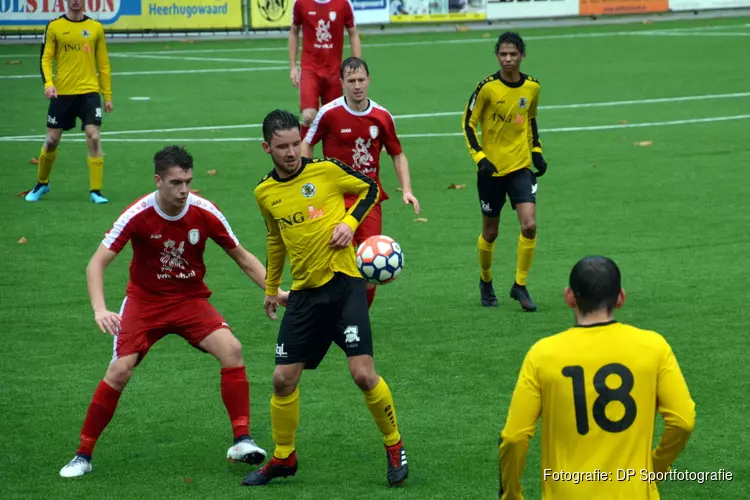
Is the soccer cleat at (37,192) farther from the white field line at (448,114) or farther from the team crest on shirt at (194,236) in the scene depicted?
the team crest on shirt at (194,236)

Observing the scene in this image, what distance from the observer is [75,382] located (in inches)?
362

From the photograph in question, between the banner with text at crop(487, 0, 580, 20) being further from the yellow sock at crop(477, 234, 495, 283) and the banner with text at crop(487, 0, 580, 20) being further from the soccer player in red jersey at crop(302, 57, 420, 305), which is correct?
the soccer player in red jersey at crop(302, 57, 420, 305)

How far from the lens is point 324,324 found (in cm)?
727

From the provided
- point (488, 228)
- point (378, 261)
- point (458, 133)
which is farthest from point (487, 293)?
point (458, 133)

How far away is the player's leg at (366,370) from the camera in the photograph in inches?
280

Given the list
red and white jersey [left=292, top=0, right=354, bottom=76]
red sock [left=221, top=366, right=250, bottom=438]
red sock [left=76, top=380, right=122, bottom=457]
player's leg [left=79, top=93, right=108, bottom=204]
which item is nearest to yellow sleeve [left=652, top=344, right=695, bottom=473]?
red sock [left=221, top=366, right=250, bottom=438]

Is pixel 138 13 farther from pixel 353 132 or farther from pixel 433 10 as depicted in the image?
pixel 353 132

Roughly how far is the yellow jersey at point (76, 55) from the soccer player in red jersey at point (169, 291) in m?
8.80

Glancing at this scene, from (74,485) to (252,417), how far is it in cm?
151

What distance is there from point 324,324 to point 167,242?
1105 mm

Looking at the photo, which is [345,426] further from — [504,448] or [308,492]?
[504,448]

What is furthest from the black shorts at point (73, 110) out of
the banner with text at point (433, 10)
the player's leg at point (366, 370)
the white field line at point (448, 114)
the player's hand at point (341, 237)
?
the banner with text at point (433, 10)

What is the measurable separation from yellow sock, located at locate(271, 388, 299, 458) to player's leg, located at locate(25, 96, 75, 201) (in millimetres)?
9435

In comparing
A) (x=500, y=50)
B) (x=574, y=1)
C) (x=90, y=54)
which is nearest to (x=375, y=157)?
(x=500, y=50)
